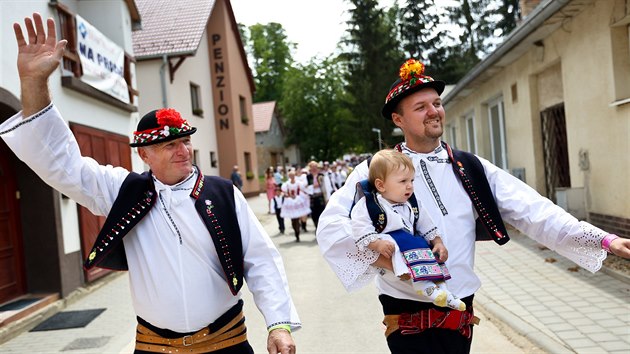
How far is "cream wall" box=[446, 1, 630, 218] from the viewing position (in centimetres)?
825

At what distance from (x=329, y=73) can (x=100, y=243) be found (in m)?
56.6

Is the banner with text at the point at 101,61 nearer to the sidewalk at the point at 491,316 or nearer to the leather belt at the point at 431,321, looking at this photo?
the sidewalk at the point at 491,316

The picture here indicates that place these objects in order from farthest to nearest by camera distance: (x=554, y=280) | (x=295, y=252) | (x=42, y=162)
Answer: (x=295, y=252) → (x=554, y=280) → (x=42, y=162)

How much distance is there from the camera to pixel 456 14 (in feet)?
158

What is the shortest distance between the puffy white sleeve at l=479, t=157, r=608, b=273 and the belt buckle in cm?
176

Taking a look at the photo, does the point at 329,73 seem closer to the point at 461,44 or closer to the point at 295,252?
the point at 461,44

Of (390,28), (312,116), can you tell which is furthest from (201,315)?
(312,116)

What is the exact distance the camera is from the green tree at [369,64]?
150 feet

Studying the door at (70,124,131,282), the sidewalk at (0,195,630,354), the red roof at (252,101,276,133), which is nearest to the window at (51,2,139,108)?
the door at (70,124,131,282)

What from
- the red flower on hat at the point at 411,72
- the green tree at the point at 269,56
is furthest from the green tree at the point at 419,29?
the red flower on hat at the point at 411,72

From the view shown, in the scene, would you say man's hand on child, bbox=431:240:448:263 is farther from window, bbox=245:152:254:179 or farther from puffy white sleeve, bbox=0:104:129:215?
window, bbox=245:152:254:179

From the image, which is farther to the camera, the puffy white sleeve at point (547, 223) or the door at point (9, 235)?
the door at point (9, 235)

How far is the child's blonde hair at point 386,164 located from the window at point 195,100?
20.7 metres

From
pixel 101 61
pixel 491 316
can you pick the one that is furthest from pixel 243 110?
pixel 491 316
